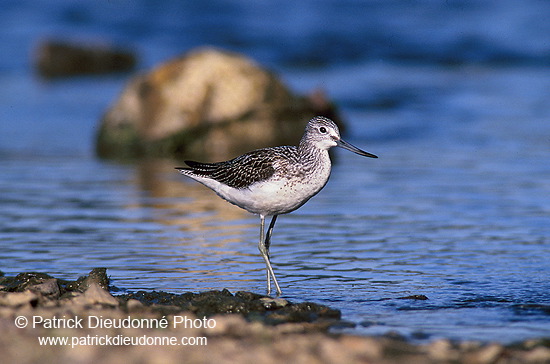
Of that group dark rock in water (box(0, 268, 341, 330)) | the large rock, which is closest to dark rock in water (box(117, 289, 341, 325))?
dark rock in water (box(0, 268, 341, 330))

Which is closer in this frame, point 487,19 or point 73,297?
point 73,297

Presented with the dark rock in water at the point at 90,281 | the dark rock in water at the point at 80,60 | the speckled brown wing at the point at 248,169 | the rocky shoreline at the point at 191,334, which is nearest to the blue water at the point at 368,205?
the dark rock in water at the point at 90,281

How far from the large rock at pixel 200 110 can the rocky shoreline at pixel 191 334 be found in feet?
29.8

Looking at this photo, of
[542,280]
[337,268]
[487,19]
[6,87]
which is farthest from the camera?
[487,19]

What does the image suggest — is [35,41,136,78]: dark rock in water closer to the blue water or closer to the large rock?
the blue water

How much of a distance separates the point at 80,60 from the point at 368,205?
1954 centimetres

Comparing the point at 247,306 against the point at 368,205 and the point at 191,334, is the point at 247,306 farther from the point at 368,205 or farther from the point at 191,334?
the point at 368,205

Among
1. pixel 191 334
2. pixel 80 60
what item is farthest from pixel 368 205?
pixel 80 60

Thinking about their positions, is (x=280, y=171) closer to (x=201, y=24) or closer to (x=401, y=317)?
(x=401, y=317)

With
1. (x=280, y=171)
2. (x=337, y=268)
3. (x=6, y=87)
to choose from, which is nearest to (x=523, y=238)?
(x=337, y=268)

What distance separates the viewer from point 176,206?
12.1 m

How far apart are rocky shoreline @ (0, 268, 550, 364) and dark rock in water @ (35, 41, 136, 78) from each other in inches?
868

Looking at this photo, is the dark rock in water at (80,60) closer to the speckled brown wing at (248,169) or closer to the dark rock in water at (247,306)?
the speckled brown wing at (248,169)

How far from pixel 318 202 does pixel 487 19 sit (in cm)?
2370
